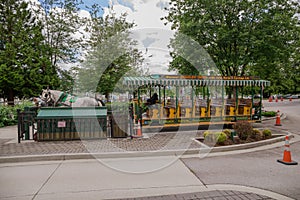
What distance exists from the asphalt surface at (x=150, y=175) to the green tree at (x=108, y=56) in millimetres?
10977

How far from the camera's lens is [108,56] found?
17484mm

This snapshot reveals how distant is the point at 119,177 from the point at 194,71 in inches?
450

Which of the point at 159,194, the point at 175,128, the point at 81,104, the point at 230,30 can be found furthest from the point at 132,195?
the point at 230,30

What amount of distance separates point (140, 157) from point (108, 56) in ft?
42.0

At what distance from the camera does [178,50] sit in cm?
1534

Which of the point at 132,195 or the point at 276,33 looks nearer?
the point at 132,195

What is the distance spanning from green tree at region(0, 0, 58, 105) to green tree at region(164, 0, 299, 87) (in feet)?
48.5

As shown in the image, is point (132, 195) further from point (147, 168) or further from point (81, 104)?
point (81, 104)

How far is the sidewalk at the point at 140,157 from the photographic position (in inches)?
158

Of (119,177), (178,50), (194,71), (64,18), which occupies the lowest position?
(119,177)

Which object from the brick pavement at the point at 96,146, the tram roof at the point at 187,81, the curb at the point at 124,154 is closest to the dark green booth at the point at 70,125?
the brick pavement at the point at 96,146

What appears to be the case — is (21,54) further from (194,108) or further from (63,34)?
(194,108)

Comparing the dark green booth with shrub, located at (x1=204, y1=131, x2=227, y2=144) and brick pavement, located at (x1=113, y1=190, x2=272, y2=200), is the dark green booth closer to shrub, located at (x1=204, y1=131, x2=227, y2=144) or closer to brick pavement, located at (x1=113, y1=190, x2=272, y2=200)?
shrub, located at (x1=204, y1=131, x2=227, y2=144)

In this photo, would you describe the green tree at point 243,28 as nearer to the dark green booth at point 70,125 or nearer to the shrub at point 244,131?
the shrub at point 244,131
